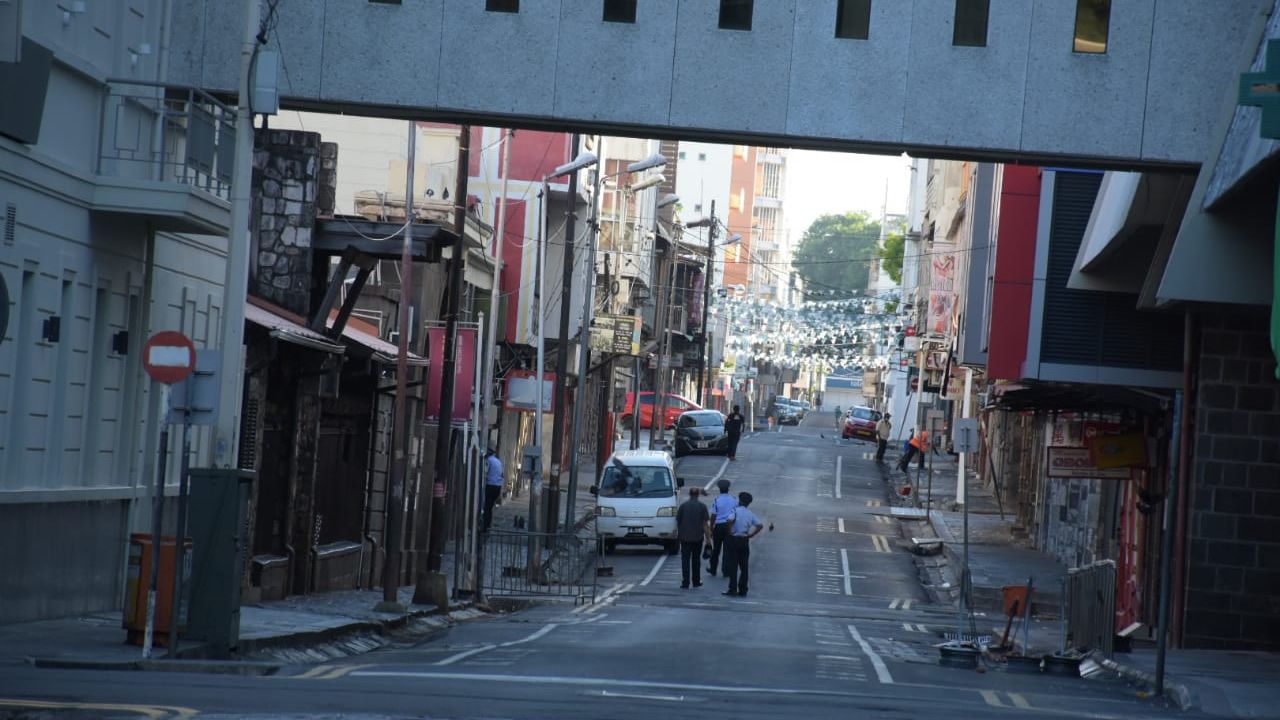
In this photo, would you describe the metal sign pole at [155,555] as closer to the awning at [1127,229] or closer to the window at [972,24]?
the window at [972,24]

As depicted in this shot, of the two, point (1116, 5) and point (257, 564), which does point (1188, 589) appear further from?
point (257, 564)

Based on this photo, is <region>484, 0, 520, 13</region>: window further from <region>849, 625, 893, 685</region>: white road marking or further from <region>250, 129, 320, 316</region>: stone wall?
<region>849, 625, 893, 685</region>: white road marking

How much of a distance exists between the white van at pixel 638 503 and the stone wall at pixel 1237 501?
17.8m

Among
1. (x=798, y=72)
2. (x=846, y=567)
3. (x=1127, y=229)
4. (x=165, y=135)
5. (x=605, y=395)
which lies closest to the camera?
(x=165, y=135)

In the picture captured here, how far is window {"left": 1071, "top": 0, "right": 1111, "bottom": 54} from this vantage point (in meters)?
20.0

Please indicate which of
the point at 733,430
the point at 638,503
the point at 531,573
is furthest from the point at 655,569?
the point at 733,430

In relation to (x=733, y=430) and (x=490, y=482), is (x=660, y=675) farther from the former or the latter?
(x=733, y=430)

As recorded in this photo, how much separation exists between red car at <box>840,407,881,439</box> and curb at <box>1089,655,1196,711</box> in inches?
2411

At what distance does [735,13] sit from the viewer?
20172mm

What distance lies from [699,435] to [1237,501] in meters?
43.3

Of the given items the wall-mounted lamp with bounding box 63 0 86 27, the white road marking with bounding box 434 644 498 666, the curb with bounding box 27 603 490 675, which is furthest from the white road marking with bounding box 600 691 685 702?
the wall-mounted lamp with bounding box 63 0 86 27

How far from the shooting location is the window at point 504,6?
795 inches

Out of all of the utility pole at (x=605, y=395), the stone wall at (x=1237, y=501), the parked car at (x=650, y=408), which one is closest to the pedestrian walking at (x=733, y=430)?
the utility pole at (x=605, y=395)

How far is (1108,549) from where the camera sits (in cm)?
3127
